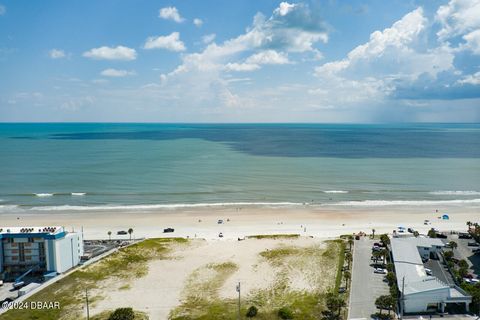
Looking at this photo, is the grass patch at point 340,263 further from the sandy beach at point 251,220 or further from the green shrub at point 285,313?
the green shrub at point 285,313

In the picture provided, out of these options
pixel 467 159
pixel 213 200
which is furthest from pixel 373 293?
pixel 467 159

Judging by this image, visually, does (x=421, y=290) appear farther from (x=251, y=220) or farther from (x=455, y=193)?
(x=455, y=193)

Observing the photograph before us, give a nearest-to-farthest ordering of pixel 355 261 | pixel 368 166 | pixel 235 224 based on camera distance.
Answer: pixel 355 261, pixel 235 224, pixel 368 166

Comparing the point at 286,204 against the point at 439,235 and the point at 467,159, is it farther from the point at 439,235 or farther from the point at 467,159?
the point at 467,159

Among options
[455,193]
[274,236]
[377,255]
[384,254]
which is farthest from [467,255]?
[455,193]

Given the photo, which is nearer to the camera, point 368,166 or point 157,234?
point 157,234
